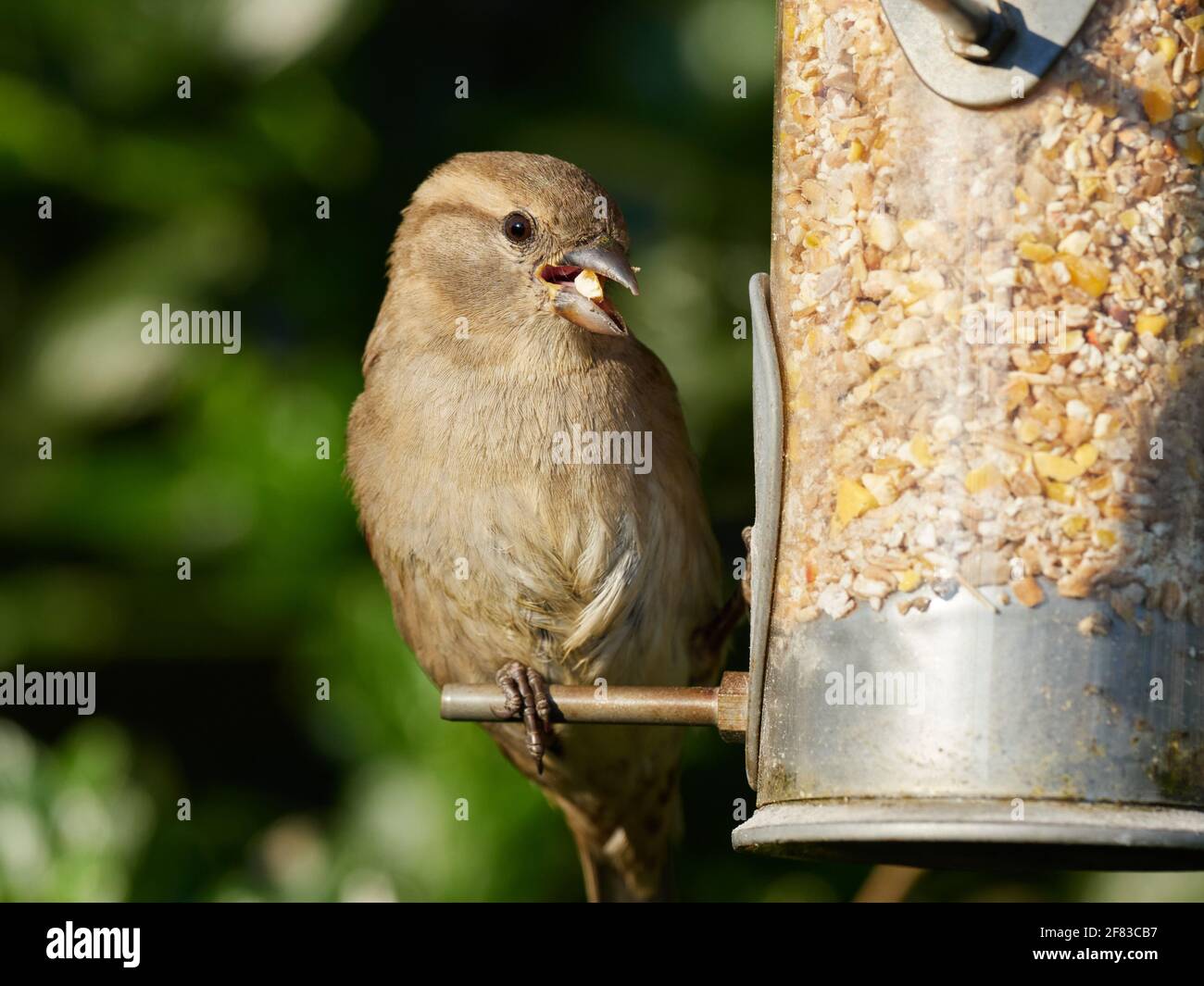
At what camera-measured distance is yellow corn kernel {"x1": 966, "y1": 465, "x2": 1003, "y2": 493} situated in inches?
117

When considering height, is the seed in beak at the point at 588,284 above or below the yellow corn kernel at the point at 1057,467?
above

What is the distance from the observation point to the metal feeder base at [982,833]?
2775mm

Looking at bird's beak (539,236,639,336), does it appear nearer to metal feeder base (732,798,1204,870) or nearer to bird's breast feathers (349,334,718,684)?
bird's breast feathers (349,334,718,684)

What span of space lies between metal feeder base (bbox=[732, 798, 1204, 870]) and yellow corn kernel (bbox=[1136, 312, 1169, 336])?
0.77 m

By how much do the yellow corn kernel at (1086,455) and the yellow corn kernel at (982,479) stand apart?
13cm

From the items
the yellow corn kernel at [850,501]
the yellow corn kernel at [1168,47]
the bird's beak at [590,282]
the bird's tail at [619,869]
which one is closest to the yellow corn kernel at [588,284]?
the bird's beak at [590,282]

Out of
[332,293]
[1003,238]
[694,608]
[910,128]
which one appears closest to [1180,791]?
[1003,238]

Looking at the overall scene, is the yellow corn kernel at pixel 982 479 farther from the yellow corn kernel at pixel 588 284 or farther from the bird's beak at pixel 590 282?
the yellow corn kernel at pixel 588 284

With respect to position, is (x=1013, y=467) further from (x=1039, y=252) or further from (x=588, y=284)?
(x=588, y=284)

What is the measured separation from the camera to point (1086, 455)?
9.71ft

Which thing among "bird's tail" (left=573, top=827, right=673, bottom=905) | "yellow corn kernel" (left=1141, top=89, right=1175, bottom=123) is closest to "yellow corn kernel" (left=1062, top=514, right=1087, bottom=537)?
"yellow corn kernel" (left=1141, top=89, right=1175, bottom=123)

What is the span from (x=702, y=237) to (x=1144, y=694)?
104 inches

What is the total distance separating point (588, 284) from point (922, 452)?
1327 millimetres

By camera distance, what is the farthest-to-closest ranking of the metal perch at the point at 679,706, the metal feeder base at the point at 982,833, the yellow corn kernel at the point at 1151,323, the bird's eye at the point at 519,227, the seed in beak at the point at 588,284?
the bird's eye at the point at 519,227 → the seed in beak at the point at 588,284 → the metal perch at the point at 679,706 → the yellow corn kernel at the point at 1151,323 → the metal feeder base at the point at 982,833
